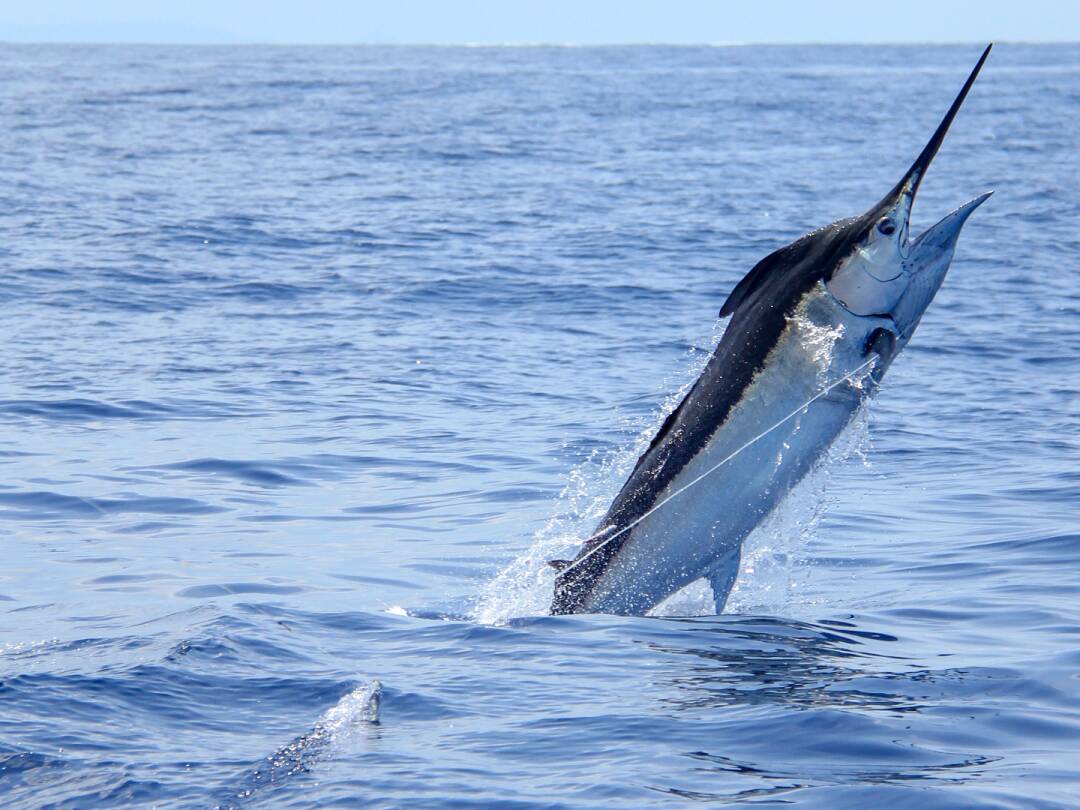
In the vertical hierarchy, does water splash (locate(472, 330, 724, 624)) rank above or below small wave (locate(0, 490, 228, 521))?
above

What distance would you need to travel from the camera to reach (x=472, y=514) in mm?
10875

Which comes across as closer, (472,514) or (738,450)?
(738,450)

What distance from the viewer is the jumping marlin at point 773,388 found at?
24.1 ft

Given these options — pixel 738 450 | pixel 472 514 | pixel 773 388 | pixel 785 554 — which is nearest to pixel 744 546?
pixel 785 554

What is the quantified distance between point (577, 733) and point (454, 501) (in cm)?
508

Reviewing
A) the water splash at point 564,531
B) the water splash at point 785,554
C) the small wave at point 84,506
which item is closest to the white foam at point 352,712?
the water splash at point 564,531

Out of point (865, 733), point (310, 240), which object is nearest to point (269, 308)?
point (310, 240)

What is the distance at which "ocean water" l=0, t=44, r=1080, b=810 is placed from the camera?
235 inches

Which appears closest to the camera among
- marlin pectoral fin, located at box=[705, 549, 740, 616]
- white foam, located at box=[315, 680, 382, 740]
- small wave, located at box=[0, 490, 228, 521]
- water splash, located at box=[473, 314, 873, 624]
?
white foam, located at box=[315, 680, 382, 740]

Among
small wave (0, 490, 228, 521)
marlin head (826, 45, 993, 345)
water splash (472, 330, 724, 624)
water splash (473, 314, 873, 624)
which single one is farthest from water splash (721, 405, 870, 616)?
small wave (0, 490, 228, 521)

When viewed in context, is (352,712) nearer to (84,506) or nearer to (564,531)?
(564,531)

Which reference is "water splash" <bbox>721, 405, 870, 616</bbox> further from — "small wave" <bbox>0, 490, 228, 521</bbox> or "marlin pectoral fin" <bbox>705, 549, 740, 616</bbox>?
"small wave" <bbox>0, 490, 228, 521</bbox>

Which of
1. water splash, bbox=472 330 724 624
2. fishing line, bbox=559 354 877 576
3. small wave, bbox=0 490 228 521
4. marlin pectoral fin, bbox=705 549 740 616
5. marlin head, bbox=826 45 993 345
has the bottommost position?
small wave, bbox=0 490 228 521

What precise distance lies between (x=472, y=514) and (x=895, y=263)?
442 cm
